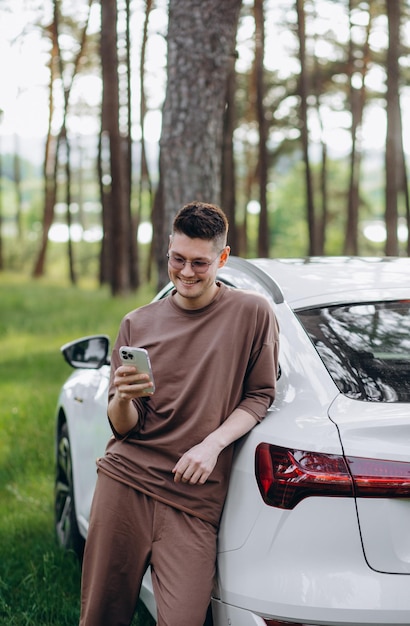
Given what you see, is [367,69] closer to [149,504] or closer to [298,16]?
[298,16]

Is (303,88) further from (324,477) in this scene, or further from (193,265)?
(324,477)

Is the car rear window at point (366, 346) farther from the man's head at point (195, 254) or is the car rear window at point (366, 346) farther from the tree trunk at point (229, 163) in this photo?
the tree trunk at point (229, 163)

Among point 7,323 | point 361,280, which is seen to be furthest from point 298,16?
point 361,280

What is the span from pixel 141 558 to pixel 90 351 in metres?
1.73

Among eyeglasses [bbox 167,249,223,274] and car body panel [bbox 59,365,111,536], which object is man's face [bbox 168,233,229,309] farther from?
car body panel [bbox 59,365,111,536]

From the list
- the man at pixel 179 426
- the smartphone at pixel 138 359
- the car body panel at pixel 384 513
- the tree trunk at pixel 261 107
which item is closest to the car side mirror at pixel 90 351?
the man at pixel 179 426

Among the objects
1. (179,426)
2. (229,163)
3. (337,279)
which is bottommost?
(179,426)

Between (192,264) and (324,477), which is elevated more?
(192,264)

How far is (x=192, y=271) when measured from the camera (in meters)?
3.19

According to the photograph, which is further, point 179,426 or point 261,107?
point 261,107

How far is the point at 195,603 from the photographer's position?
291 centimetres

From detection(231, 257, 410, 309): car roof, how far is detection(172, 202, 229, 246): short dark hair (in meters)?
0.41

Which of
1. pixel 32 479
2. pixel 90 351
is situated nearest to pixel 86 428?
pixel 90 351

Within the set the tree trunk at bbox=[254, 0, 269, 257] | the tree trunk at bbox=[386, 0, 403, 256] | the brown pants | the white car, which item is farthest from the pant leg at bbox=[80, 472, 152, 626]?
the tree trunk at bbox=[254, 0, 269, 257]
